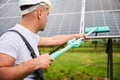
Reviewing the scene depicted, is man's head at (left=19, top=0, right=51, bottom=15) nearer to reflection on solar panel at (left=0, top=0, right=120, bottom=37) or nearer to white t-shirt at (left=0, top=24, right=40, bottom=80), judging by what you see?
white t-shirt at (left=0, top=24, right=40, bottom=80)

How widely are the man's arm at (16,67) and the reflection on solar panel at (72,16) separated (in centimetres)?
290

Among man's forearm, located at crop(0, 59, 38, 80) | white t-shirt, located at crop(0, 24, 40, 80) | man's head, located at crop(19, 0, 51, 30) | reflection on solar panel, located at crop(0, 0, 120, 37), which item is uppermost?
man's head, located at crop(19, 0, 51, 30)

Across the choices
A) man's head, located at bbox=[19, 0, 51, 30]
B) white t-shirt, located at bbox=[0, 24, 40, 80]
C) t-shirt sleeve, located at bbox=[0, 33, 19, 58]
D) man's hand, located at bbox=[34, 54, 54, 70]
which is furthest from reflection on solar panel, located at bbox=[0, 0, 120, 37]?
t-shirt sleeve, located at bbox=[0, 33, 19, 58]

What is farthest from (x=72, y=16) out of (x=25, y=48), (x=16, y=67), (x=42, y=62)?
(x=16, y=67)

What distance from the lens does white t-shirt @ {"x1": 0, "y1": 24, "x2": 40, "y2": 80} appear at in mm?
2525

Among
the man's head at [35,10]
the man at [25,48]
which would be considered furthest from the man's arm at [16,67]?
the man's head at [35,10]

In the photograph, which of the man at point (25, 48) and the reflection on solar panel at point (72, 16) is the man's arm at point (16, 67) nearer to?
the man at point (25, 48)

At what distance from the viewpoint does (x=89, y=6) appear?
7.11 meters

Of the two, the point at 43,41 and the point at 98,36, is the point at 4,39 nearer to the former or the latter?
the point at 43,41

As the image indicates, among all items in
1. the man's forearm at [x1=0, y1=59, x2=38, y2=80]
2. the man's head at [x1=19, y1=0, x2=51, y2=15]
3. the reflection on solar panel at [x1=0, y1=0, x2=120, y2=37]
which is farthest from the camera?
the reflection on solar panel at [x1=0, y1=0, x2=120, y2=37]

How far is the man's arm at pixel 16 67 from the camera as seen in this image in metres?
2.45

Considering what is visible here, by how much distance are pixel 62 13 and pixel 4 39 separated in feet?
14.7

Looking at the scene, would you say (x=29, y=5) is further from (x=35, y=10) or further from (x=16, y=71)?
(x=16, y=71)

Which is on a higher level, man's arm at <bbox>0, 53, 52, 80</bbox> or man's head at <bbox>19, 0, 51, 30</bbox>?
man's head at <bbox>19, 0, 51, 30</bbox>
